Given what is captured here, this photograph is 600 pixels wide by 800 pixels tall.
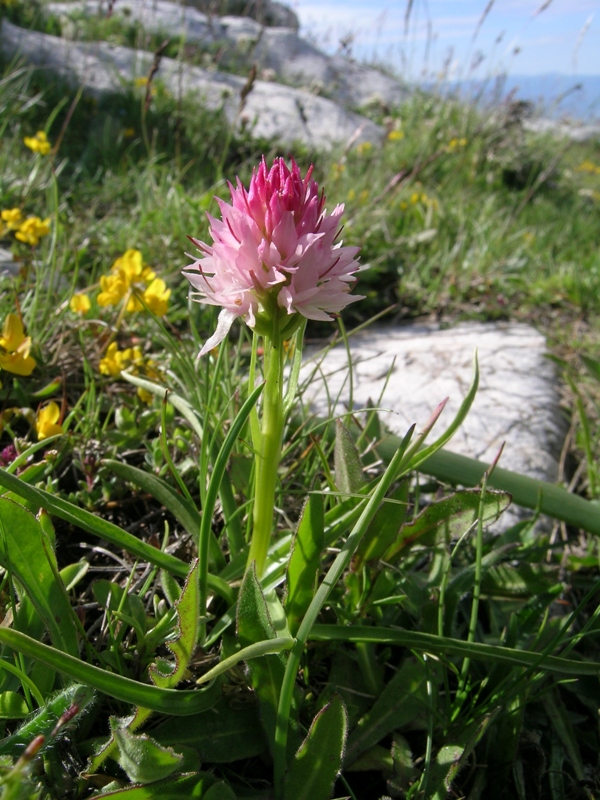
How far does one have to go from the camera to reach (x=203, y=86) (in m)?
6.77

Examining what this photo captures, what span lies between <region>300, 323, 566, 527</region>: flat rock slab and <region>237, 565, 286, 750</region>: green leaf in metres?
0.80

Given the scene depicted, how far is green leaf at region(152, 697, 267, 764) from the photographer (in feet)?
3.20

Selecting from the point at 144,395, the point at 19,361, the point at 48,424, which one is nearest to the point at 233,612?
the point at 48,424

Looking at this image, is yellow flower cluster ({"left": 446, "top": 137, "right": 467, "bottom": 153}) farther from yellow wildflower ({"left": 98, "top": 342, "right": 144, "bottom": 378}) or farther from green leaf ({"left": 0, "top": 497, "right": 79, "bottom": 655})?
green leaf ({"left": 0, "top": 497, "right": 79, "bottom": 655})

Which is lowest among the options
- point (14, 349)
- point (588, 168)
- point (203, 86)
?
point (14, 349)

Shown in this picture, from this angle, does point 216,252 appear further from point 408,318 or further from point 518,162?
point 518,162

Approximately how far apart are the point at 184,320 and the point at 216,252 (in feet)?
5.06

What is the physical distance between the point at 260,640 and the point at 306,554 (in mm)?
159

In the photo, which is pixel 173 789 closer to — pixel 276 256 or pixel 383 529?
pixel 383 529

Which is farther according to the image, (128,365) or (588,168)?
(588,168)

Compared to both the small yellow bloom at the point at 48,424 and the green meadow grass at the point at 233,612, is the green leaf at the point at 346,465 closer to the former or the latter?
the green meadow grass at the point at 233,612

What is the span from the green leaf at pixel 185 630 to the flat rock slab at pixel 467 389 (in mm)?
851

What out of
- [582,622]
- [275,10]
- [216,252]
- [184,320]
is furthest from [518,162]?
[275,10]

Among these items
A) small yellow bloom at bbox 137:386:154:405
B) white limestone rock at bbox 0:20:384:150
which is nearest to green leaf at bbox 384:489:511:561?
small yellow bloom at bbox 137:386:154:405
